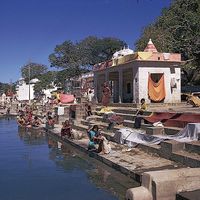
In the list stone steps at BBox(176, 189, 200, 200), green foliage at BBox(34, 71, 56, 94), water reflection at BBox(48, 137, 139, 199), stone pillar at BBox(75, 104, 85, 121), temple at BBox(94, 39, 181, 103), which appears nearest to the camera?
stone steps at BBox(176, 189, 200, 200)

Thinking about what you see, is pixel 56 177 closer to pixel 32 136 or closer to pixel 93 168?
pixel 93 168

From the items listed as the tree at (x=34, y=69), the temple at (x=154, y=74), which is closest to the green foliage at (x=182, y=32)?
the temple at (x=154, y=74)

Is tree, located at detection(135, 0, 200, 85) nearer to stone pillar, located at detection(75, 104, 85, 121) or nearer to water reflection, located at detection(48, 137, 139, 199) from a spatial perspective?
stone pillar, located at detection(75, 104, 85, 121)

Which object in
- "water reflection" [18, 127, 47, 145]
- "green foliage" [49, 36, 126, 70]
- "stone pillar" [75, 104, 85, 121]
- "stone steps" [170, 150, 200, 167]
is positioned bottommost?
"water reflection" [18, 127, 47, 145]

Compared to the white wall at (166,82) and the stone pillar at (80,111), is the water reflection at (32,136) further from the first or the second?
the white wall at (166,82)

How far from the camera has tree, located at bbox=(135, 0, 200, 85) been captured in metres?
27.4

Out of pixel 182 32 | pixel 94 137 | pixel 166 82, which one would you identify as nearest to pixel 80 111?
pixel 166 82

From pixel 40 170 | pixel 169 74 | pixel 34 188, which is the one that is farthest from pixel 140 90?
pixel 34 188

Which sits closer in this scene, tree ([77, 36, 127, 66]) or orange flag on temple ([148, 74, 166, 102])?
orange flag on temple ([148, 74, 166, 102])

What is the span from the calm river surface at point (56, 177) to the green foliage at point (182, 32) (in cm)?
1447

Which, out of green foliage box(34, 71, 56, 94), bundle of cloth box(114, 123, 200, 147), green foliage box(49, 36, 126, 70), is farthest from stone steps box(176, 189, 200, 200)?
green foliage box(34, 71, 56, 94)

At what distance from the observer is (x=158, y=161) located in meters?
10.5

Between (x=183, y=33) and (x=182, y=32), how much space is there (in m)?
0.22

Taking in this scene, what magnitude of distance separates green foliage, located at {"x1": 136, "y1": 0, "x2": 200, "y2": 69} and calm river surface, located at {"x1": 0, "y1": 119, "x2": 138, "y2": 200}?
47.5 feet
